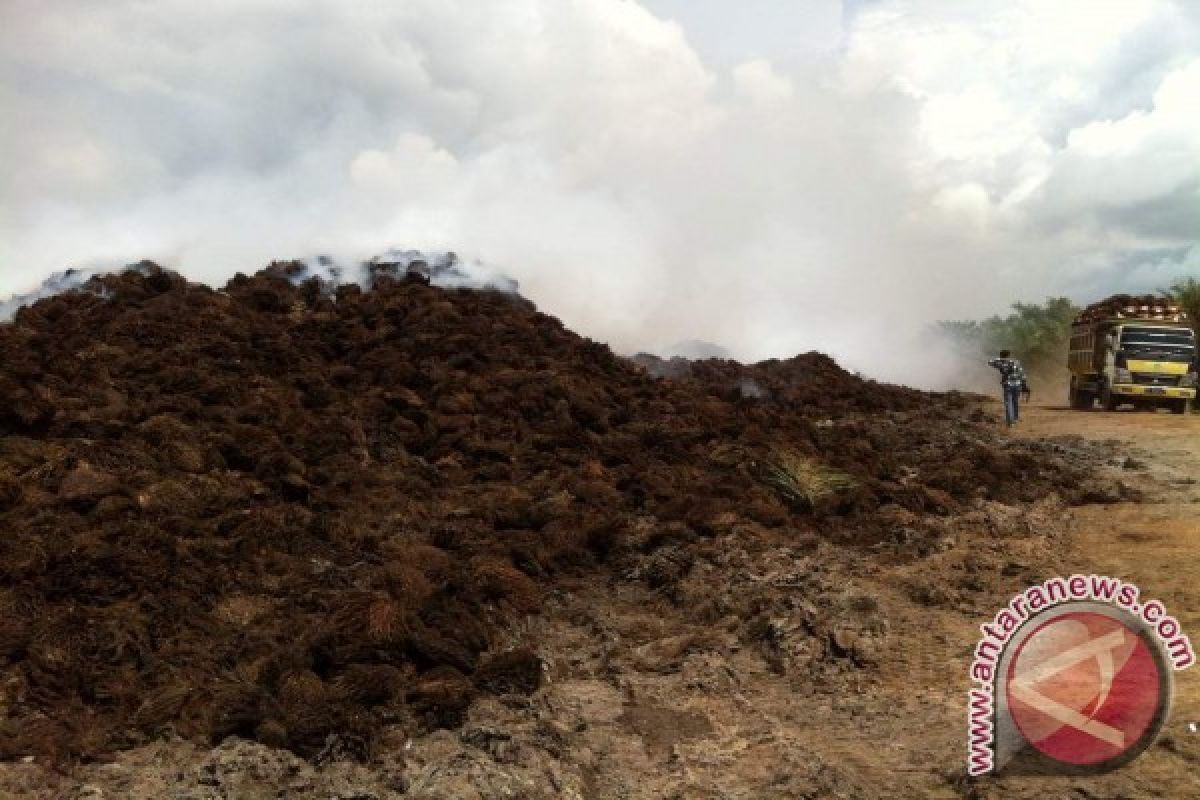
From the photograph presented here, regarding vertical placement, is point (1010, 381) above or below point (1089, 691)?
above

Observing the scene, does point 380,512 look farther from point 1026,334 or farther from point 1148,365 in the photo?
point 1026,334

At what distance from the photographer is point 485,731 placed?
4637mm

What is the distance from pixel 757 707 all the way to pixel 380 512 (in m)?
4.65

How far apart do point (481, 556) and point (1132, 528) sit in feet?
21.1

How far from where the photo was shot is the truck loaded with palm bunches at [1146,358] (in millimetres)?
18812

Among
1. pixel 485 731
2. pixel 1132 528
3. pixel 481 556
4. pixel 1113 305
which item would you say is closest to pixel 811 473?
pixel 1132 528

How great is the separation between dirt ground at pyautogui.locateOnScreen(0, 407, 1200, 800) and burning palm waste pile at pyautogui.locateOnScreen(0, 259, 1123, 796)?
0.06 m

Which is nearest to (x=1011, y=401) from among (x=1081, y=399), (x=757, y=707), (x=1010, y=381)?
(x=1010, y=381)

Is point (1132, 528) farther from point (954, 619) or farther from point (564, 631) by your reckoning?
point (564, 631)

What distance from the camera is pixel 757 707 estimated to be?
5129 mm

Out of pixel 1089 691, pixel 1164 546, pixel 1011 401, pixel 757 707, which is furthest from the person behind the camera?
pixel 1011 401

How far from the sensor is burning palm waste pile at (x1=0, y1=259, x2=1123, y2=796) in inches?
195

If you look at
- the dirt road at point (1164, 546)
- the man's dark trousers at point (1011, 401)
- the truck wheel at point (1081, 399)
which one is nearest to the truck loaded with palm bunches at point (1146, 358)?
the truck wheel at point (1081, 399)

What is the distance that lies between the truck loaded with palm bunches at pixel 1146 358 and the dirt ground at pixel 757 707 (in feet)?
41.8
